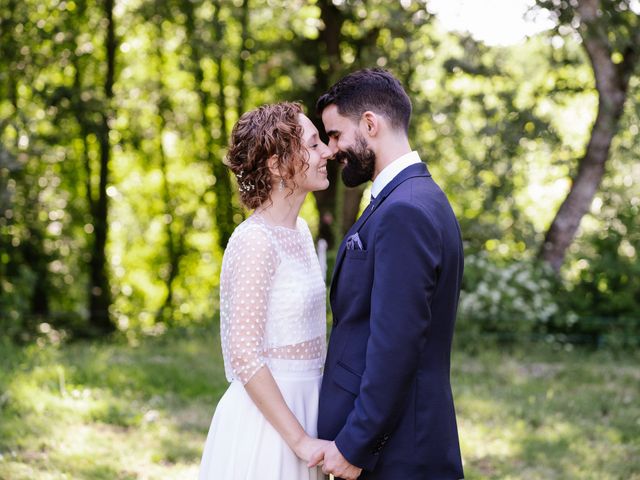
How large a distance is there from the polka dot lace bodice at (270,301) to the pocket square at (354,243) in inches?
9.4

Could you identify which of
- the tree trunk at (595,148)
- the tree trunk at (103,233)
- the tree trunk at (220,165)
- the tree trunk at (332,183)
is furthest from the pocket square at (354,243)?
the tree trunk at (220,165)

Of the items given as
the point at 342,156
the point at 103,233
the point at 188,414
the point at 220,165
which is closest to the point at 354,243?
the point at 342,156

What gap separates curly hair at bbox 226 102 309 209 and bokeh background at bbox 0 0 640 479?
8.31 ft

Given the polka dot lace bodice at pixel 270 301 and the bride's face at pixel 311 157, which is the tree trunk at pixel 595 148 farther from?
the polka dot lace bodice at pixel 270 301

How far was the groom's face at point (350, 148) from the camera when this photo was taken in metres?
2.51

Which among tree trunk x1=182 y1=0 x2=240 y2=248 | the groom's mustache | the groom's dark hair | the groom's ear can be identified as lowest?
tree trunk x1=182 y1=0 x2=240 y2=248

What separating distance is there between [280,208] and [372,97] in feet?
1.62

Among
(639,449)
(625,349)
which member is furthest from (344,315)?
(625,349)

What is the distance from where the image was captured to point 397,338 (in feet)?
7.23

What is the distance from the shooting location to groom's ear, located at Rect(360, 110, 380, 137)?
2467 millimetres

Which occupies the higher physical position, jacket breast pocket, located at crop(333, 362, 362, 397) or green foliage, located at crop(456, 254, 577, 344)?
jacket breast pocket, located at crop(333, 362, 362, 397)

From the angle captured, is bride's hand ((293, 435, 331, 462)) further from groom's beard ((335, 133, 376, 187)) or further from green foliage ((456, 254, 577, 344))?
green foliage ((456, 254, 577, 344))

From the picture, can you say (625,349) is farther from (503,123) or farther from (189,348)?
(189,348)

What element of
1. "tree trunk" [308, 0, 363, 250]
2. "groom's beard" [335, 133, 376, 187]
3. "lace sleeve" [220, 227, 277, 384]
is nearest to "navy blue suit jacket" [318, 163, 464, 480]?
"groom's beard" [335, 133, 376, 187]
